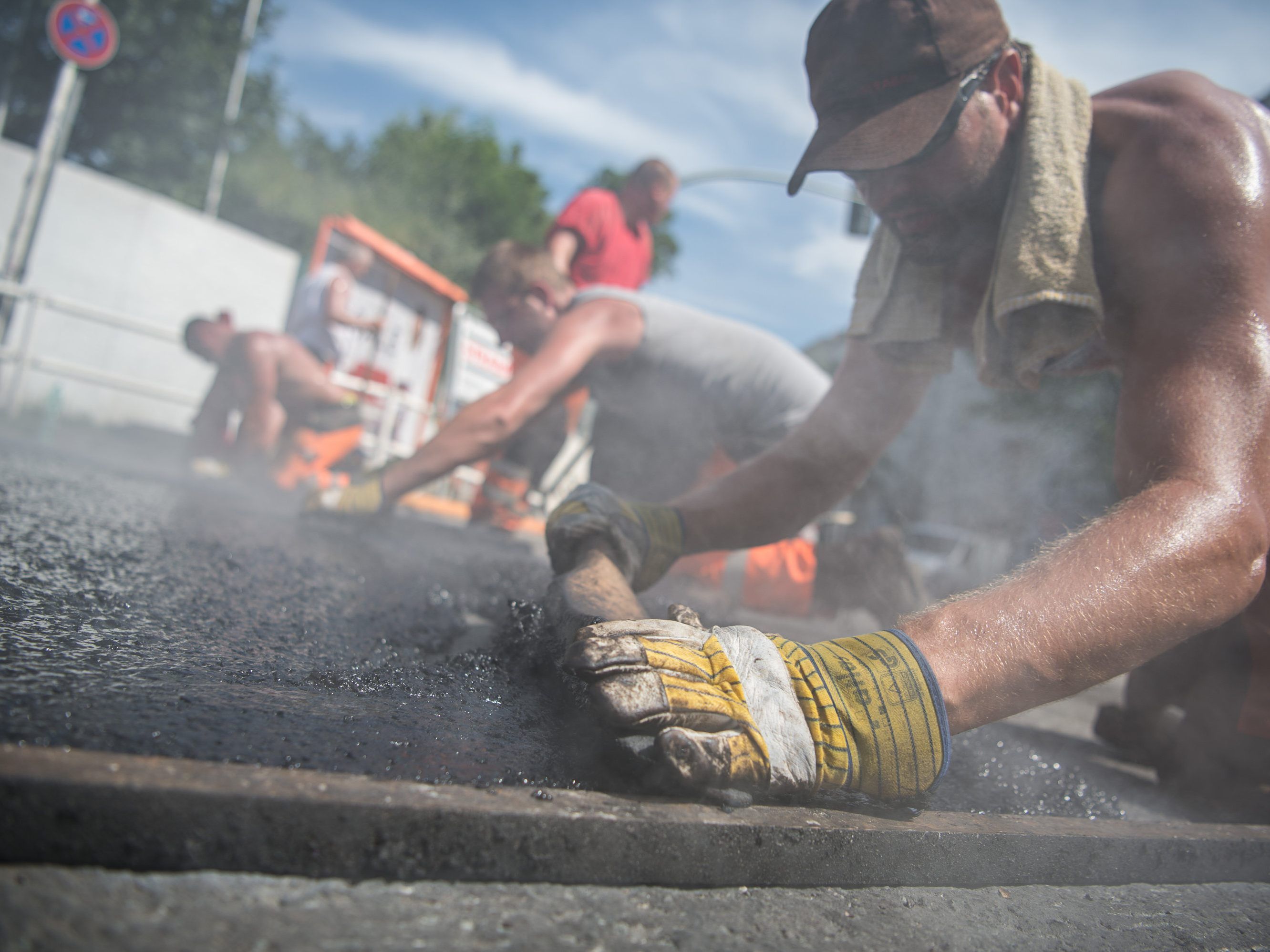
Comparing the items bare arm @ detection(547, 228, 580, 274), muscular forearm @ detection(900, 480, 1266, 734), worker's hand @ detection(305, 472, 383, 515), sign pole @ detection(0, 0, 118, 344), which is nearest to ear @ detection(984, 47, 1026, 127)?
muscular forearm @ detection(900, 480, 1266, 734)

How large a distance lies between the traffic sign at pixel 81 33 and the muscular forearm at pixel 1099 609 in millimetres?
7553

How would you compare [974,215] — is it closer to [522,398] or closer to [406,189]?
[522,398]

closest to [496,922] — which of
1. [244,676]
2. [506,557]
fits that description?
[244,676]

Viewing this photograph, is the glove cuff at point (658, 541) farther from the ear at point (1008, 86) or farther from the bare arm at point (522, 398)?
the ear at point (1008, 86)

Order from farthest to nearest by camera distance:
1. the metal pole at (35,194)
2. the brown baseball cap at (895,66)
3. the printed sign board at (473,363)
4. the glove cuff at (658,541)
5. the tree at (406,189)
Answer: the tree at (406,189), the printed sign board at (473,363), the metal pole at (35,194), the glove cuff at (658,541), the brown baseball cap at (895,66)

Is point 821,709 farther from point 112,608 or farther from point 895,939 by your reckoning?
point 112,608

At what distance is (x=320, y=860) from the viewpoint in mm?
654

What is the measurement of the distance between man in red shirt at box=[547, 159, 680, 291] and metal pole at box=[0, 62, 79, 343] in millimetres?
4948

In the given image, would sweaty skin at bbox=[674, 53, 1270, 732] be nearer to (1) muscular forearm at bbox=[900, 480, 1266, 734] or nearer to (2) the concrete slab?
(1) muscular forearm at bbox=[900, 480, 1266, 734]

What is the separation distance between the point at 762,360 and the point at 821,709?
230 cm

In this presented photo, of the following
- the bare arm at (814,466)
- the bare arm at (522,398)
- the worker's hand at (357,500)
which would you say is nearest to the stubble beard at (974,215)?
the bare arm at (814,466)

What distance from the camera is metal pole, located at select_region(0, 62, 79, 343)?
6.28m

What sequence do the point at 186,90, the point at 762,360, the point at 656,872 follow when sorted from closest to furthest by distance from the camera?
1. the point at 656,872
2. the point at 762,360
3. the point at 186,90

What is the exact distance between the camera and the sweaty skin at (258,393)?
16.6ft
